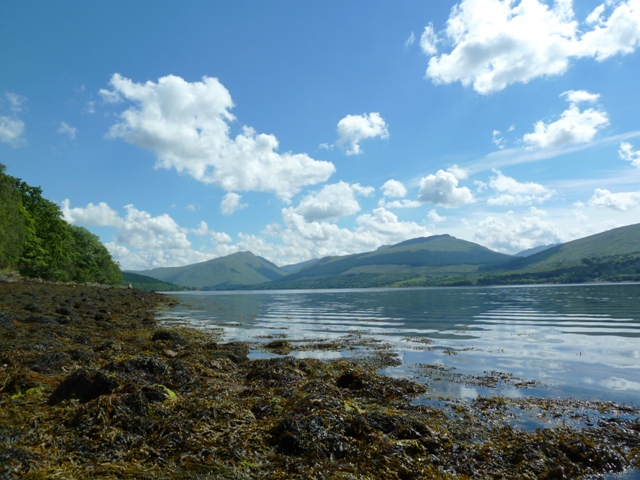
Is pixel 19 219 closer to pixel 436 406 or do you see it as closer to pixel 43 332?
pixel 43 332

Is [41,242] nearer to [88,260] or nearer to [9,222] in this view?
[9,222]

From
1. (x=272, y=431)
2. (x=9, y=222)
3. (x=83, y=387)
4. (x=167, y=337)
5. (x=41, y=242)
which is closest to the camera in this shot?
(x=272, y=431)

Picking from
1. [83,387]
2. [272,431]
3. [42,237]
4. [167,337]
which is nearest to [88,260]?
[42,237]

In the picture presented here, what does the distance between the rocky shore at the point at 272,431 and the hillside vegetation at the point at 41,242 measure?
190ft

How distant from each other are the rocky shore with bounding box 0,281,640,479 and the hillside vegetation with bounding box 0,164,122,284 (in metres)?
58.0

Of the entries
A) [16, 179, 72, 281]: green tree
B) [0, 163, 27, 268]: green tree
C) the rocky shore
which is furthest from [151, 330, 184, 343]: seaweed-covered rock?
[16, 179, 72, 281]: green tree

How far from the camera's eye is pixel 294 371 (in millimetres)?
13406

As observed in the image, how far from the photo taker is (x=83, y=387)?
9211 millimetres

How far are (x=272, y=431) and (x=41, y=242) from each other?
3336 inches

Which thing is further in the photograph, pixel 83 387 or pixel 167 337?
pixel 167 337

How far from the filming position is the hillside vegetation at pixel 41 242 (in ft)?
185

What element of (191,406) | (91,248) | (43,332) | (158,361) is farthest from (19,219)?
(191,406)

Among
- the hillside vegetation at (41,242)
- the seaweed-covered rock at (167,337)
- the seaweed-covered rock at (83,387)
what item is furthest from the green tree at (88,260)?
the seaweed-covered rock at (83,387)

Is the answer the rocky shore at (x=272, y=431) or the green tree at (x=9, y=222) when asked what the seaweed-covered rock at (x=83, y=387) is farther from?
the green tree at (x=9, y=222)
